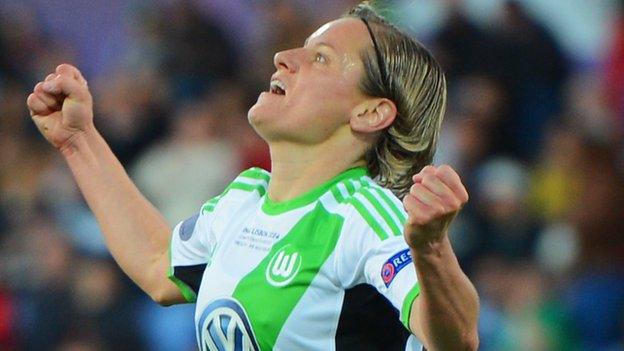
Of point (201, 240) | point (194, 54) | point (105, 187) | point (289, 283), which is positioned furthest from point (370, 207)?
point (194, 54)

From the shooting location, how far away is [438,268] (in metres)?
2.71

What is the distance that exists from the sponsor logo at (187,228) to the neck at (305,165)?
1.08ft

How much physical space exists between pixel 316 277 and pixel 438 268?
0.45 meters

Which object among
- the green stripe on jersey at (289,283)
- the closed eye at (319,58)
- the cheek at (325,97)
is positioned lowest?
the green stripe on jersey at (289,283)

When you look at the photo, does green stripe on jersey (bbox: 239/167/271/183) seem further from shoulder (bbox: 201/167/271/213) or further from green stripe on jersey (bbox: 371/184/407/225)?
green stripe on jersey (bbox: 371/184/407/225)

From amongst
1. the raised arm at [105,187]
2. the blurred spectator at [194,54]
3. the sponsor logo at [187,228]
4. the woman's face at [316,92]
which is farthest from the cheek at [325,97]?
the blurred spectator at [194,54]

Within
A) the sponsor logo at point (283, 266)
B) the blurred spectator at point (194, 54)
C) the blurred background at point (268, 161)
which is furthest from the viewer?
the blurred spectator at point (194, 54)

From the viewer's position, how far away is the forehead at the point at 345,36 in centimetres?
344

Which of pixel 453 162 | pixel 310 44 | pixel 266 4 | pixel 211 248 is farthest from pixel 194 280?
pixel 266 4

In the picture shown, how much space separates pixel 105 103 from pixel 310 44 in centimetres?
433

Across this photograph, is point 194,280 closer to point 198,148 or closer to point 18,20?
point 198,148

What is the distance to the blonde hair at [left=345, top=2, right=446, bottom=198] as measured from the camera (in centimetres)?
342

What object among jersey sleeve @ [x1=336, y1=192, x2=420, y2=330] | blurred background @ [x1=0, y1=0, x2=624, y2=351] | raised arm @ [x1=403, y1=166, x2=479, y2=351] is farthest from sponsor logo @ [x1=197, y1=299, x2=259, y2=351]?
blurred background @ [x1=0, y1=0, x2=624, y2=351]

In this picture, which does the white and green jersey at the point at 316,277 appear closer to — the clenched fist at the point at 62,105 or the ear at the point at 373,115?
the ear at the point at 373,115
